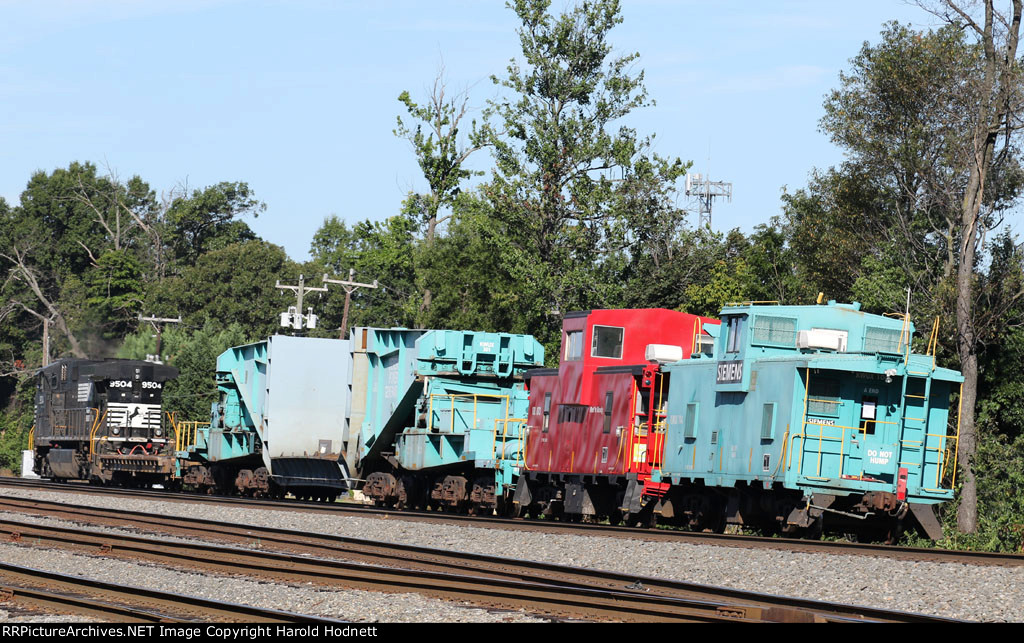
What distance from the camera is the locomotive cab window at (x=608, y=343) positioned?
2545cm

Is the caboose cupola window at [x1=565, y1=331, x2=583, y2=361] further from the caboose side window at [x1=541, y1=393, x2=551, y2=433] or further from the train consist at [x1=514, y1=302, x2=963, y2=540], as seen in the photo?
the caboose side window at [x1=541, y1=393, x2=551, y2=433]

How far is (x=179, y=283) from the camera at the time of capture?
90.1 meters

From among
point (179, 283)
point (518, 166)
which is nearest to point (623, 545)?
point (518, 166)

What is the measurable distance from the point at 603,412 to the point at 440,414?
5.16 m

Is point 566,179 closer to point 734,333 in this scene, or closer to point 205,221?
point 734,333

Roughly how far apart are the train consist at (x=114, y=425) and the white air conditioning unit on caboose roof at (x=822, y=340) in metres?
23.5

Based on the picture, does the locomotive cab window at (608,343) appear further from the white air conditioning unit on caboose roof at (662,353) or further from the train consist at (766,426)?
the white air conditioning unit on caboose roof at (662,353)

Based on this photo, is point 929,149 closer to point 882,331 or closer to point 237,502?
point 882,331

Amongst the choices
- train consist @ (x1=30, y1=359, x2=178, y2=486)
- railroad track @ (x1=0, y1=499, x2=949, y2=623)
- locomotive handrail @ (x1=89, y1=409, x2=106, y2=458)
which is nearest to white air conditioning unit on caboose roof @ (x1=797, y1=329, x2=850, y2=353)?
railroad track @ (x1=0, y1=499, x2=949, y2=623)

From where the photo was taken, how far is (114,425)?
39.9m

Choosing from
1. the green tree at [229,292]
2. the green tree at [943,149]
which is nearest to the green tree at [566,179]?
the green tree at [943,149]

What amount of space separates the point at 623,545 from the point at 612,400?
19.6 ft

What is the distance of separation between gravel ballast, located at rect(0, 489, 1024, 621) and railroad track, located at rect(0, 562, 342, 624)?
1.07 m

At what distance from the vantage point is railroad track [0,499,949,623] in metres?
11.1
